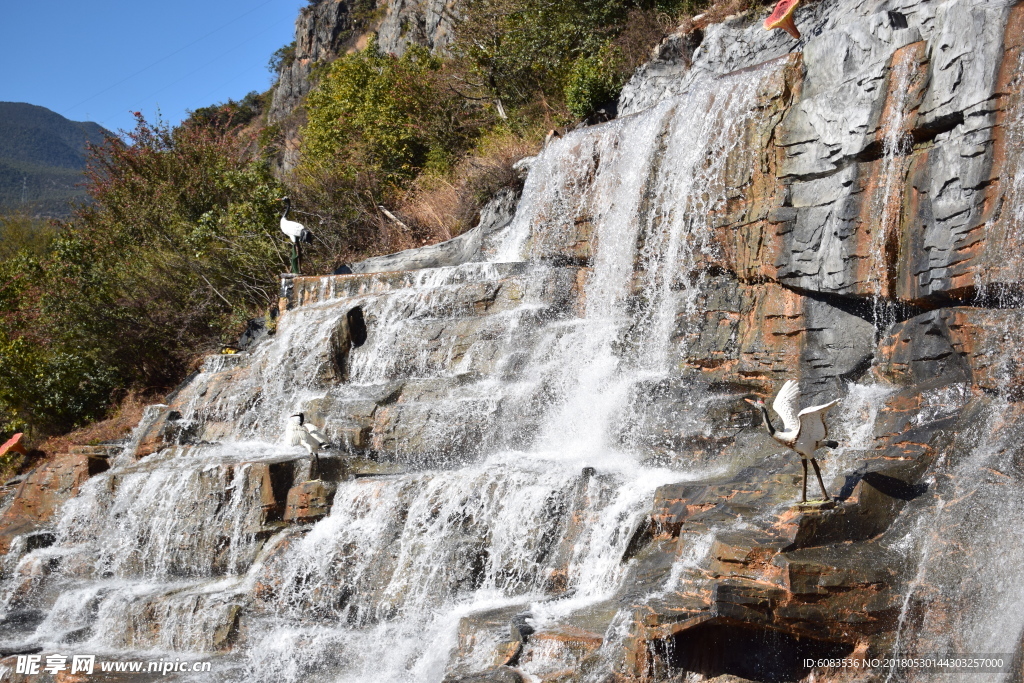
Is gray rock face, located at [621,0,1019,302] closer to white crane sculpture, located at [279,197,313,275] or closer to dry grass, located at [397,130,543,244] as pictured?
dry grass, located at [397,130,543,244]

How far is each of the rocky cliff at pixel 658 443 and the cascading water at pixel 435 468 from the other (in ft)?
0.11

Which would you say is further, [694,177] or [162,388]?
[162,388]

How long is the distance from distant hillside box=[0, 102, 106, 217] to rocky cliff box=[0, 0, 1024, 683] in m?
54.6

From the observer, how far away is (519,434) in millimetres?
10055

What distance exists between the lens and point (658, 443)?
8898mm

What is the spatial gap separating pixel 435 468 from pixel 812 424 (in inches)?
194

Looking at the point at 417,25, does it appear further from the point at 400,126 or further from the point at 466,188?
the point at 466,188

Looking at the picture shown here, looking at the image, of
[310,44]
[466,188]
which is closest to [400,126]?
[466,188]

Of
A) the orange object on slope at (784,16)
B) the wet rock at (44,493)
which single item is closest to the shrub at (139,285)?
the wet rock at (44,493)

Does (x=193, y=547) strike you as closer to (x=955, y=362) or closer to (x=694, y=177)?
(x=694, y=177)

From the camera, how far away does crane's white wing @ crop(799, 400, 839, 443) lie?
6172mm

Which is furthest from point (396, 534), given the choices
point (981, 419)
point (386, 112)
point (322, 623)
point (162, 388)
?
point (386, 112)

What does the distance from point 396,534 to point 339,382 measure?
4.31m

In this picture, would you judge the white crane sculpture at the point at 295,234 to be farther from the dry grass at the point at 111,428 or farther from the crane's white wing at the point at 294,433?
the crane's white wing at the point at 294,433
